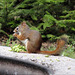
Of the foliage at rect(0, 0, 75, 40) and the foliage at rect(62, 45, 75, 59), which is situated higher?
the foliage at rect(0, 0, 75, 40)

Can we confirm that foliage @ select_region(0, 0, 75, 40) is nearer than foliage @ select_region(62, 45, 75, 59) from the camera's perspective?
No

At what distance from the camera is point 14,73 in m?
3.12

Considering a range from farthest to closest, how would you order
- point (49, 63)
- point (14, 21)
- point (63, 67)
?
point (14, 21)
point (49, 63)
point (63, 67)

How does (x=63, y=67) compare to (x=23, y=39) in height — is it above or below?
below

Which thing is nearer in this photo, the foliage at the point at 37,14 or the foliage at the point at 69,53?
the foliage at the point at 69,53

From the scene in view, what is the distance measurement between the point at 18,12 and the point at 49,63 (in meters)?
4.02

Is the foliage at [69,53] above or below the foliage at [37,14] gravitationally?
below

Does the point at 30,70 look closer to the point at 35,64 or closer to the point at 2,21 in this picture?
the point at 35,64

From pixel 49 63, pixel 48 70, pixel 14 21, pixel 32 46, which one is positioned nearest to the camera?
pixel 48 70

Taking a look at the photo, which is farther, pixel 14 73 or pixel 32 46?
pixel 32 46

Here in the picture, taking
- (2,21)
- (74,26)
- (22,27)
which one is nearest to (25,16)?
(2,21)

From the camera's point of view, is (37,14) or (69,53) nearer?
(69,53)

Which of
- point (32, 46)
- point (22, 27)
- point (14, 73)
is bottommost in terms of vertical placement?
point (14, 73)

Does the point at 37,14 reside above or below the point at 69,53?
above
